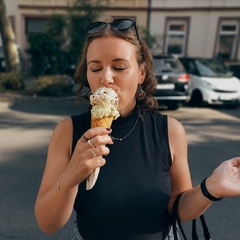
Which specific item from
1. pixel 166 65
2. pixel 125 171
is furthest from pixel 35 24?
pixel 125 171

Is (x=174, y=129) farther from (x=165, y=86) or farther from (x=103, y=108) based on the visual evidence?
(x=165, y=86)

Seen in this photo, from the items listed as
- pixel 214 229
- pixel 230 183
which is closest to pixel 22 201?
pixel 214 229

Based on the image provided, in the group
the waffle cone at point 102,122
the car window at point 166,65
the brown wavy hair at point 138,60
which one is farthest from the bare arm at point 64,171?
the car window at point 166,65

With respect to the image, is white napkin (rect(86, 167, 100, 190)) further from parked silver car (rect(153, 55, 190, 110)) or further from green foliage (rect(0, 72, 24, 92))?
green foliage (rect(0, 72, 24, 92))

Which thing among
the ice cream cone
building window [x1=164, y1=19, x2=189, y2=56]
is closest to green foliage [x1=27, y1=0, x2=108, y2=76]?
building window [x1=164, y1=19, x2=189, y2=56]

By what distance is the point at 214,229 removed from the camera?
298cm

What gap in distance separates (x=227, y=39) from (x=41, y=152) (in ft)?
49.1

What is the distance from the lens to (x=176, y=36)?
1716 cm

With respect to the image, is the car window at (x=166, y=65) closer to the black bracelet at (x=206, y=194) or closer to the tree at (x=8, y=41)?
the tree at (x=8, y=41)

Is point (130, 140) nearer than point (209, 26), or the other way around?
point (130, 140)

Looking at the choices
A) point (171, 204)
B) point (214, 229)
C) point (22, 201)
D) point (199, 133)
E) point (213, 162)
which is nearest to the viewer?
point (171, 204)

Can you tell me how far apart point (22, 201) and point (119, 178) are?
8.14ft

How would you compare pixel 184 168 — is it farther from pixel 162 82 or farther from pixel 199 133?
pixel 162 82

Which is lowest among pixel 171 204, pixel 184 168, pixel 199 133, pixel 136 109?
pixel 199 133
